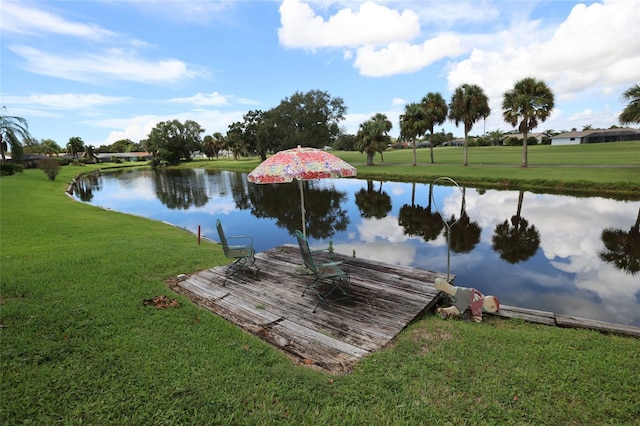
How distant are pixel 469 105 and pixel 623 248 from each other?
90.9 ft

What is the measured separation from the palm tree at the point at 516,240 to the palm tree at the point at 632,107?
18.6 metres

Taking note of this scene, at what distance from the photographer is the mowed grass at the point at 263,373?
2.98 metres

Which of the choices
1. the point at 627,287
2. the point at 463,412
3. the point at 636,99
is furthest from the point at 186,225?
the point at 636,99

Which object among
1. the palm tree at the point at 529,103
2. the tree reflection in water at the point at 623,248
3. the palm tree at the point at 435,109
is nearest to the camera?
the tree reflection in water at the point at 623,248

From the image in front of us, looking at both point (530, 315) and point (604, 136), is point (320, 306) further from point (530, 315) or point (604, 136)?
point (604, 136)

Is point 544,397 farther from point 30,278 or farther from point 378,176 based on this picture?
point 378,176

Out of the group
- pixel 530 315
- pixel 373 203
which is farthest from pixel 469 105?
pixel 530 315

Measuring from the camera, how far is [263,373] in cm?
362

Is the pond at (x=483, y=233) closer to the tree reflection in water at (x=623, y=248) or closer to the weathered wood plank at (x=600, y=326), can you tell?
the tree reflection in water at (x=623, y=248)

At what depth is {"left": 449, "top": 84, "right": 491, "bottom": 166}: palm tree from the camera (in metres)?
33.5

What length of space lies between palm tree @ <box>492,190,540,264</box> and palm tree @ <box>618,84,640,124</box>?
61.0 feet

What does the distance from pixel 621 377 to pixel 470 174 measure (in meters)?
27.4

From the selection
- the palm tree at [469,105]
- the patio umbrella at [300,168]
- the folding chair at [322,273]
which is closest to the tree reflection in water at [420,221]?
the folding chair at [322,273]

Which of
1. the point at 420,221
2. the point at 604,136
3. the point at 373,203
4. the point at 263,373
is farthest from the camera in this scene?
the point at 604,136
